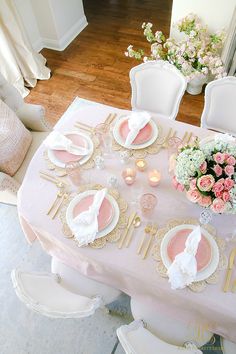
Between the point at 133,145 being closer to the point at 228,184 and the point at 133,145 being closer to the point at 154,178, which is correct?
the point at 154,178

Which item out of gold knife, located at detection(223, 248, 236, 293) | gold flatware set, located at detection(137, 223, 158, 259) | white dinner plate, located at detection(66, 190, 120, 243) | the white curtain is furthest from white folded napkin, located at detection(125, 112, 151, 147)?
the white curtain

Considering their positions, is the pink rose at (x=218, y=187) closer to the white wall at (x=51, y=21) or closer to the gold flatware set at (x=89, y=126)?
the gold flatware set at (x=89, y=126)

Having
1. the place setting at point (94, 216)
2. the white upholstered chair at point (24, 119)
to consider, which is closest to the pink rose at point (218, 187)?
the place setting at point (94, 216)

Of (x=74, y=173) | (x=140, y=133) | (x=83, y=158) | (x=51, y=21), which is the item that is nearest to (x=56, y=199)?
(x=74, y=173)

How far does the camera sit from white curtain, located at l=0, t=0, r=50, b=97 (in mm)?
2691

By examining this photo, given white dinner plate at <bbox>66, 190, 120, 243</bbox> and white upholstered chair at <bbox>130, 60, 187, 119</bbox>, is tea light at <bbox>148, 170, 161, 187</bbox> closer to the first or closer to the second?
white dinner plate at <bbox>66, 190, 120, 243</bbox>

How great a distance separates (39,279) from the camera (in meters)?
1.36

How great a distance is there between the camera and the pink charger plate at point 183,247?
1241 millimetres

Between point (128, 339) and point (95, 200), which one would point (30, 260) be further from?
point (128, 339)

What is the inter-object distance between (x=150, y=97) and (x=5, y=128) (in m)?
1.04

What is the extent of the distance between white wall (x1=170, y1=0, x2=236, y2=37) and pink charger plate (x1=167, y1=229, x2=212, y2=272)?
198 centimetres

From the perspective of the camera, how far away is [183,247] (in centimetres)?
129

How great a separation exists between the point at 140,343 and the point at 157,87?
5.13ft

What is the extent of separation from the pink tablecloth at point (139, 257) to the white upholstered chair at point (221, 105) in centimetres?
32
